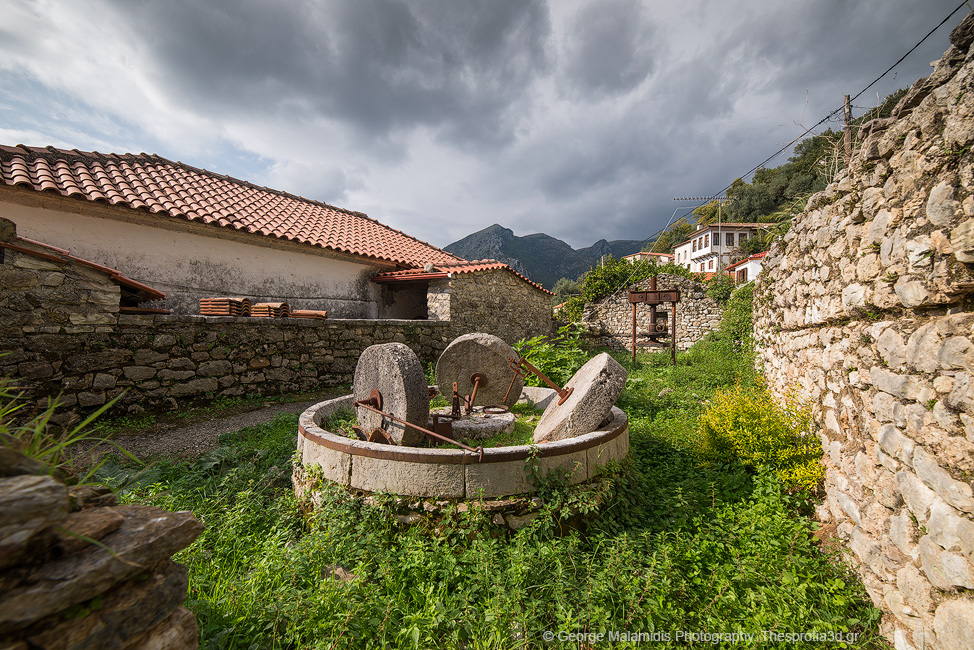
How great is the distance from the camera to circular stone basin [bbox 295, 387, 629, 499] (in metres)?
2.94

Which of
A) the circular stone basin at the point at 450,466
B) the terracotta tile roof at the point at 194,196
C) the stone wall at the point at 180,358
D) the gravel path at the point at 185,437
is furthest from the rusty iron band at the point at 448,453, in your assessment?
the terracotta tile roof at the point at 194,196

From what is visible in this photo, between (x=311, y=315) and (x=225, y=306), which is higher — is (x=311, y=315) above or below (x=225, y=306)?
below

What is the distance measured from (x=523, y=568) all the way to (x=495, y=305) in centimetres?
912

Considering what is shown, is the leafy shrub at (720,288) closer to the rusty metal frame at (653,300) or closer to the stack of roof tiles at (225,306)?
the rusty metal frame at (653,300)

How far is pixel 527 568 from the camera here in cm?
245

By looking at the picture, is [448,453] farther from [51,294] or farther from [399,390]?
[51,294]

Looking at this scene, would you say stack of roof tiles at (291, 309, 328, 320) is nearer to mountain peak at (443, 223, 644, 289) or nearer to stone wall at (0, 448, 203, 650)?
stone wall at (0, 448, 203, 650)

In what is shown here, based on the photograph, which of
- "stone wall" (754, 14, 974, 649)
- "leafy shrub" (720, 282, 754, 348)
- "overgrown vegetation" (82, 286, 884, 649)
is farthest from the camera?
"leafy shrub" (720, 282, 754, 348)

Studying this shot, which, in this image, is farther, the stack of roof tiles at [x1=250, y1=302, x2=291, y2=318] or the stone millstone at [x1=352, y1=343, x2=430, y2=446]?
the stack of roof tiles at [x1=250, y1=302, x2=291, y2=318]

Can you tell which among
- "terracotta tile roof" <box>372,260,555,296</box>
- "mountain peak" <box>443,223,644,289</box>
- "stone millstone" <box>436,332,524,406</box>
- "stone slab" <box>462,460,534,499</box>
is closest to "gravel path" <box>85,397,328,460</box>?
"stone millstone" <box>436,332,524,406</box>

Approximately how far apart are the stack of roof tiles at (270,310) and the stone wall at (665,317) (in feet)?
33.0

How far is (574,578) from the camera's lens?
2482 mm

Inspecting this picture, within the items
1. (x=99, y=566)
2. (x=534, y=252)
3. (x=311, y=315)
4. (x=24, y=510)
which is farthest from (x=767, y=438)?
(x=534, y=252)

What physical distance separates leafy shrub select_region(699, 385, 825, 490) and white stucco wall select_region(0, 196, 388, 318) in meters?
8.55
